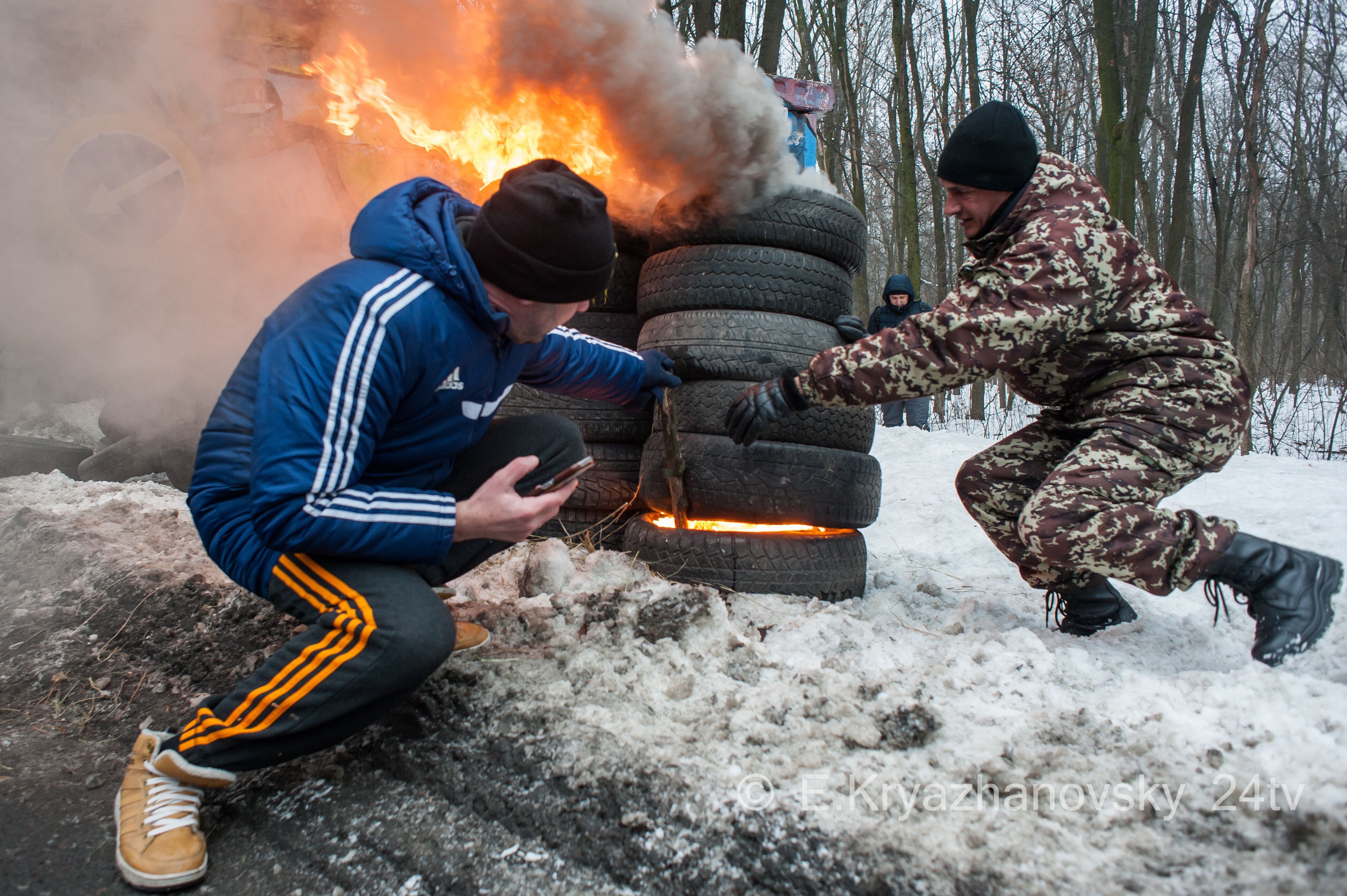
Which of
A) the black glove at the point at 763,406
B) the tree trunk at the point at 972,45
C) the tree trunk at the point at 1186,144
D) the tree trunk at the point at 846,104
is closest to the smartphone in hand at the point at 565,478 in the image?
the black glove at the point at 763,406

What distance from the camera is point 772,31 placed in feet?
22.3

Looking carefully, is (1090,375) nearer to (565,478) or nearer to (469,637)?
(565,478)

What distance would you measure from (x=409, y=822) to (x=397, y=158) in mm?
5204

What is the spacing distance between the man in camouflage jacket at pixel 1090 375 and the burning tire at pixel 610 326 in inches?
48.9

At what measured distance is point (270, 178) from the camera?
18.4ft

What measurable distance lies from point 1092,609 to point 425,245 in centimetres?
243

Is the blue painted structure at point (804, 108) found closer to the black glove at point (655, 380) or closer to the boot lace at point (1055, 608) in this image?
the black glove at point (655, 380)

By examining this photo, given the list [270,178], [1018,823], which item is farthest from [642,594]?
[270,178]

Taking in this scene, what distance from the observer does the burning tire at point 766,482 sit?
2.98 meters

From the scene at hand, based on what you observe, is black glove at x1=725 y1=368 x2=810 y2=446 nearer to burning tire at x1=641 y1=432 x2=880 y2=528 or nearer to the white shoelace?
burning tire at x1=641 y1=432 x2=880 y2=528

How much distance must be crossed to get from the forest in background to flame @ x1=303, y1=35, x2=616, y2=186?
9.62ft

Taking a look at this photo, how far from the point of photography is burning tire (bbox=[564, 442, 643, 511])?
11.8 feet

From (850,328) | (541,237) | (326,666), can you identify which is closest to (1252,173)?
(850,328)

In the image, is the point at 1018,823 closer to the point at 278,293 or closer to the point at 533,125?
the point at 533,125
